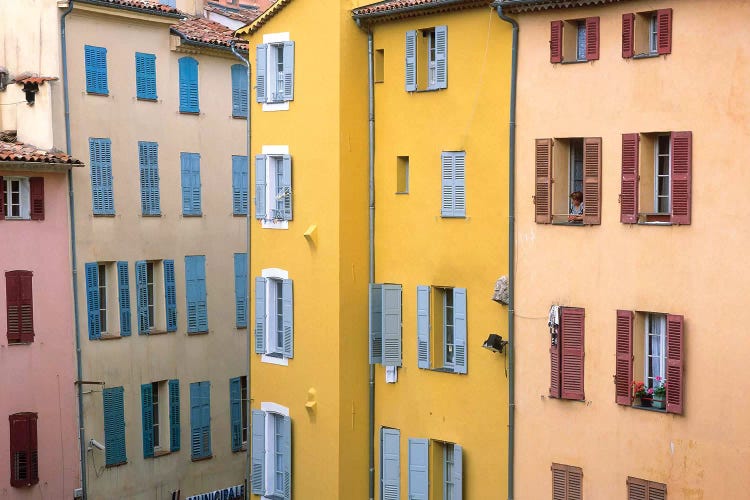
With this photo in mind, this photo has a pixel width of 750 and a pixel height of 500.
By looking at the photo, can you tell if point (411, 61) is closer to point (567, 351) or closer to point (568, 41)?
point (568, 41)

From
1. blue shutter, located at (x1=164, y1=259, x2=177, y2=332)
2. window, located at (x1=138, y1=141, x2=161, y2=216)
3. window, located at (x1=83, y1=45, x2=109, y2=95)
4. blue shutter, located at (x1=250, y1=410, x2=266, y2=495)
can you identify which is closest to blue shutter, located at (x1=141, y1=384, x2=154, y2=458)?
blue shutter, located at (x1=164, y1=259, x2=177, y2=332)

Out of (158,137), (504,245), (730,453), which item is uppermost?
(158,137)

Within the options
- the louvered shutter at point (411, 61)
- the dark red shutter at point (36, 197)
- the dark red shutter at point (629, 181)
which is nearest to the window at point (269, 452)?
the dark red shutter at point (36, 197)

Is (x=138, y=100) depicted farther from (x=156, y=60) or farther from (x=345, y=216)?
(x=345, y=216)

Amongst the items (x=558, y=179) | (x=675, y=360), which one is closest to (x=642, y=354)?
(x=675, y=360)

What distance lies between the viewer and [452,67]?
31266 mm

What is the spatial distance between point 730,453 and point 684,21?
8091 mm

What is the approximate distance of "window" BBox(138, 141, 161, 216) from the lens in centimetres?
4075

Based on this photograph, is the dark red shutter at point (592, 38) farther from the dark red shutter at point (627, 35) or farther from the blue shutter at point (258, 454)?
the blue shutter at point (258, 454)

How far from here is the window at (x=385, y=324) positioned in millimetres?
32688

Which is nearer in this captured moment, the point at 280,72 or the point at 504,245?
the point at 504,245

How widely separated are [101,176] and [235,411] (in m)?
8.87

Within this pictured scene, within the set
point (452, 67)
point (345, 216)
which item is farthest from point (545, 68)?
point (345, 216)

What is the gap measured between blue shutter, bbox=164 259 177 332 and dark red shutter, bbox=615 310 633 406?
17599 mm
